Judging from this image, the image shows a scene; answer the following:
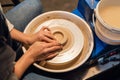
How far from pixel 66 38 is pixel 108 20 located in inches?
8.7

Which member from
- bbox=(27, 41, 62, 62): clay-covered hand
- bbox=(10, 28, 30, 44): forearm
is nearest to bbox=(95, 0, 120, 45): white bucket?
bbox=(27, 41, 62, 62): clay-covered hand

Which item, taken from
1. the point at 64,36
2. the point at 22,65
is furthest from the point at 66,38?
the point at 22,65

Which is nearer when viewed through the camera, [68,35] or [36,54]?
[36,54]

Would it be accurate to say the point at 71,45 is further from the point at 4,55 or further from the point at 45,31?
the point at 4,55

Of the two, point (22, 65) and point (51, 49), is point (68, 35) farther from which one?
point (22, 65)

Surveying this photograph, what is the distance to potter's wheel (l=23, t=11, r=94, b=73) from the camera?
1.11 metres

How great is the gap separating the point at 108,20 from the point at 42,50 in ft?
1.14

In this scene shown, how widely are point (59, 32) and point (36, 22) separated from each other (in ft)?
0.52

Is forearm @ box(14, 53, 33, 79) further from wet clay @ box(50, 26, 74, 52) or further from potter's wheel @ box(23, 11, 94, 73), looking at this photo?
wet clay @ box(50, 26, 74, 52)

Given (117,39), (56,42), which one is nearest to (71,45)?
(56,42)

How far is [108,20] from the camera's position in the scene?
1124 mm

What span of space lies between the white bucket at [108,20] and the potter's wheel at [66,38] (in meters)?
0.11

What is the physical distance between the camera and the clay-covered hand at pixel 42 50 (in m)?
1.08

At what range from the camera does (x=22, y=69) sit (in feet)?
3.43
